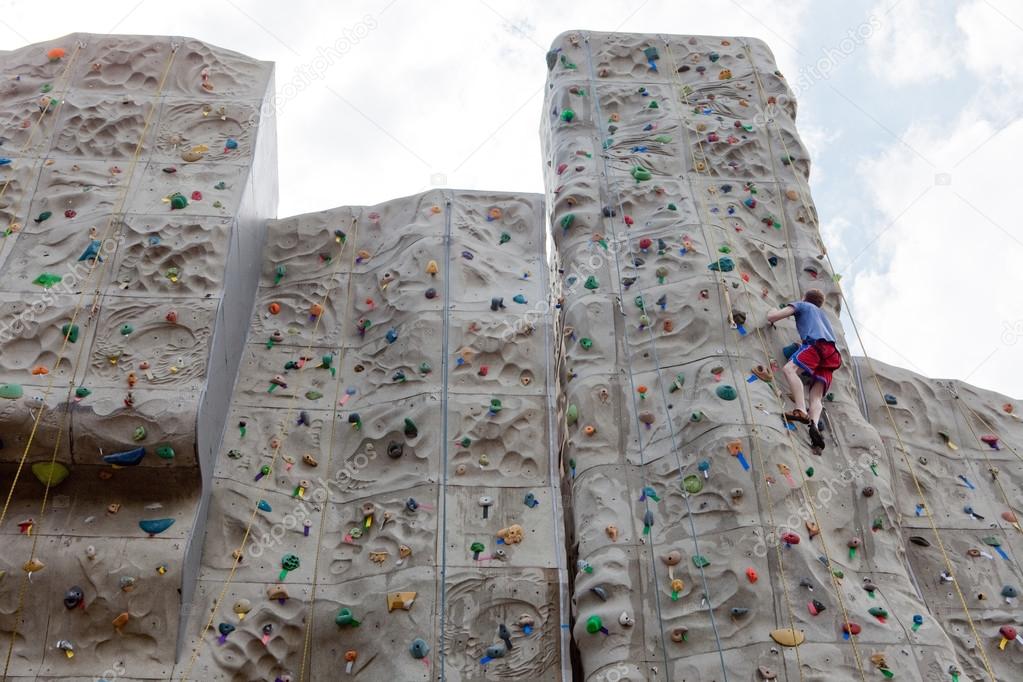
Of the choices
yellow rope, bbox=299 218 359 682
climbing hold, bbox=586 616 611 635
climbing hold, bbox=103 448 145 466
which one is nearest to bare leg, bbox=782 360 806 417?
climbing hold, bbox=586 616 611 635

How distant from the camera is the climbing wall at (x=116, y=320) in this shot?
24.2ft

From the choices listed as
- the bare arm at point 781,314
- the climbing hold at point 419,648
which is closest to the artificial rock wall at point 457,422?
the climbing hold at point 419,648

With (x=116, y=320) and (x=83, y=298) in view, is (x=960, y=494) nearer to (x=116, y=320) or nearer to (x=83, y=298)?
(x=116, y=320)

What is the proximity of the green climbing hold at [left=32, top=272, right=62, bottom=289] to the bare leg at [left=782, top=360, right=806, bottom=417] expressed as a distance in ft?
16.1

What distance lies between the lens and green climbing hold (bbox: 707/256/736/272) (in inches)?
357

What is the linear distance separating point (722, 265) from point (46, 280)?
465cm

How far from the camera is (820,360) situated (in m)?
8.49

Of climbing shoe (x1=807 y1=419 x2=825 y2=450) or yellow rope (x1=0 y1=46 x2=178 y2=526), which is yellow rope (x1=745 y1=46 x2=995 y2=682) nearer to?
climbing shoe (x1=807 y1=419 x2=825 y2=450)

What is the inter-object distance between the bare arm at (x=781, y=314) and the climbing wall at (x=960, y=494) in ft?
4.05

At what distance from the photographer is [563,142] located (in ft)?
34.0


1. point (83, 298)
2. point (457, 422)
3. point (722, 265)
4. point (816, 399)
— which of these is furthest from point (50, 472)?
point (816, 399)

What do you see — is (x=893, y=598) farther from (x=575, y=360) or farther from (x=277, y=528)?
(x=277, y=528)

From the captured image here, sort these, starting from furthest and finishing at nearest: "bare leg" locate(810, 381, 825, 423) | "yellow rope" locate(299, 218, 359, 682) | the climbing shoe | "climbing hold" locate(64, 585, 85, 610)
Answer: "bare leg" locate(810, 381, 825, 423) → the climbing shoe → "yellow rope" locate(299, 218, 359, 682) → "climbing hold" locate(64, 585, 85, 610)

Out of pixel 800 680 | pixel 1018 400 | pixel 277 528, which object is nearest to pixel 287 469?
pixel 277 528
